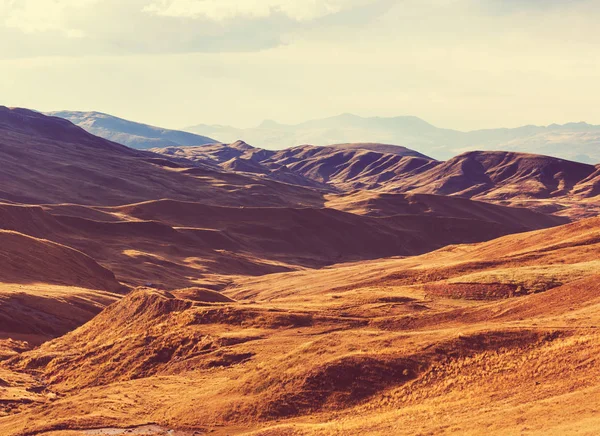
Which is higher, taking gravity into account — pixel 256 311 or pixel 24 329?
pixel 256 311

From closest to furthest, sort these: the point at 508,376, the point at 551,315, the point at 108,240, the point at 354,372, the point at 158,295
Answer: the point at 508,376
the point at 354,372
the point at 551,315
the point at 158,295
the point at 108,240

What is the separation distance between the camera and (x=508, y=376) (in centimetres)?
2756

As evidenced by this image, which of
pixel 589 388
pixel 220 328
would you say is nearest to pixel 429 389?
pixel 589 388

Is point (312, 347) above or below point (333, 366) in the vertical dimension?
above

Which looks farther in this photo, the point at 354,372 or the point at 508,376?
the point at 354,372

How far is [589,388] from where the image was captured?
24.0 m

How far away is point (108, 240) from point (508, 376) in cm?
7589

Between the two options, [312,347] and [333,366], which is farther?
[312,347]

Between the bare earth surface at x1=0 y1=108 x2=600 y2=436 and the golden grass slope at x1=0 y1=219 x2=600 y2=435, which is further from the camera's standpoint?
the bare earth surface at x1=0 y1=108 x2=600 y2=436

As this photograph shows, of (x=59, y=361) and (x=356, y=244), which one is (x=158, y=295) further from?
(x=356, y=244)

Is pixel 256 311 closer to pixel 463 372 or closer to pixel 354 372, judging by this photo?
pixel 354 372

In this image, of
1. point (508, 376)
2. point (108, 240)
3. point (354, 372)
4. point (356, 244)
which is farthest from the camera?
point (356, 244)

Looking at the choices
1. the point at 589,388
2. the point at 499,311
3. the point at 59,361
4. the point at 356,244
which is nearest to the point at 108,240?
the point at 356,244

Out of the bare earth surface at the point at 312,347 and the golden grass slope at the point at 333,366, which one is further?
the bare earth surface at the point at 312,347
